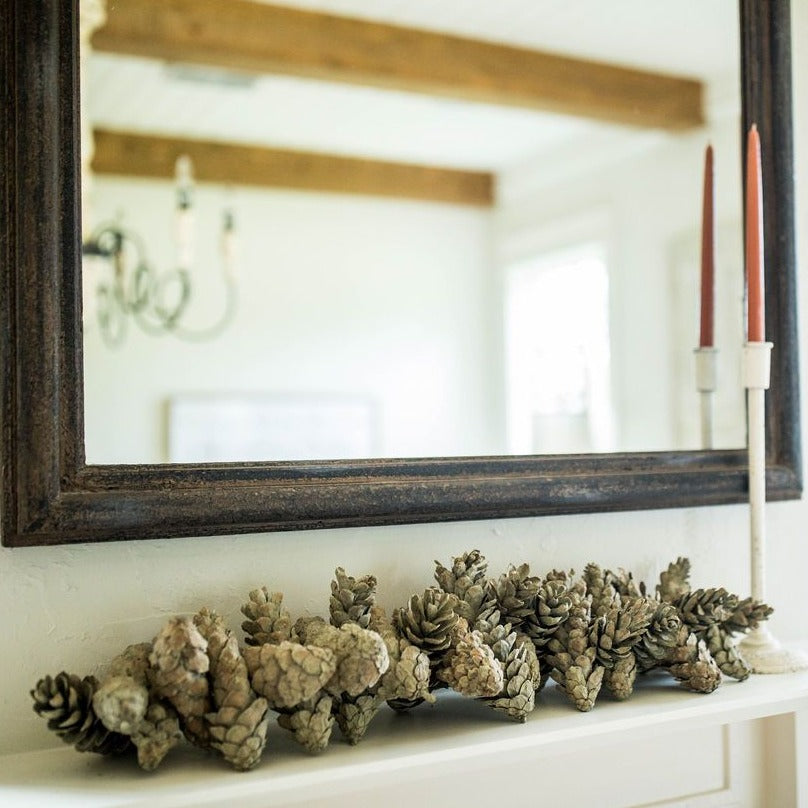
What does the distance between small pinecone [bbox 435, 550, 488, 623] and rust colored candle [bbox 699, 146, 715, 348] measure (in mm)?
417

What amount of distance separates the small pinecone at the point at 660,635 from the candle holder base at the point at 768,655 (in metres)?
0.13

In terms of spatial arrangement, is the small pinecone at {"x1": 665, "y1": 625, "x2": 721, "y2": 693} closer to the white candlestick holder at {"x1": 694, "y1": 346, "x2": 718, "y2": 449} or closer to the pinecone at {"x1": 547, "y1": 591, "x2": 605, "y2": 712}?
the pinecone at {"x1": 547, "y1": 591, "x2": 605, "y2": 712}

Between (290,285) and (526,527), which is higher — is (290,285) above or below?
above

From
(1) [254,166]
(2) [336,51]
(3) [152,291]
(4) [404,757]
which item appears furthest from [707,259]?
(1) [254,166]

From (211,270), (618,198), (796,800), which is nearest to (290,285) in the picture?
(211,270)

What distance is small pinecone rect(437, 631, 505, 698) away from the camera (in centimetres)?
74

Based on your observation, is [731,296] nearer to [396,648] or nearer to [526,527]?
[526,527]

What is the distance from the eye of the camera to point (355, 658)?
0.69 meters

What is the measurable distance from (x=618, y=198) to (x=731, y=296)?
30cm

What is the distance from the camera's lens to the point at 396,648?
0.74m

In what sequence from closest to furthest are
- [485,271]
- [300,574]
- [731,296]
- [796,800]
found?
[300,574] < [796,800] < [731,296] < [485,271]

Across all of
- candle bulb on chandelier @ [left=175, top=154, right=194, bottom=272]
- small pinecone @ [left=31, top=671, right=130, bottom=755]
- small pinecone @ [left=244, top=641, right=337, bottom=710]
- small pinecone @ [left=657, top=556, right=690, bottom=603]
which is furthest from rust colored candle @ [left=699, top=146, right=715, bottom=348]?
candle bulb on chandelier @ [left=175, top=154, right=194, bottom=272]

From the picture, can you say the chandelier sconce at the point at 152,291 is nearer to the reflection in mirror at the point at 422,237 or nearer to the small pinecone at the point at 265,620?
the reflection in mirror at the point at 422,237

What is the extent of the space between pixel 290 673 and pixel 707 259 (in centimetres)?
65
